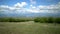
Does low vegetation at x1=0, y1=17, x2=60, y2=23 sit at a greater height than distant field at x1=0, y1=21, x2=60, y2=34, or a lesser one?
greater

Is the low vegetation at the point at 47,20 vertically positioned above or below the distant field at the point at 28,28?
above

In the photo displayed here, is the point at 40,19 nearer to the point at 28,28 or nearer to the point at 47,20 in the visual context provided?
the point at 47,20

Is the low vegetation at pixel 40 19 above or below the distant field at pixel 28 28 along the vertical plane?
above

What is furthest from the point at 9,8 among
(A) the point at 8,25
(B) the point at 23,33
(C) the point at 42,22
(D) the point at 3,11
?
(C) the point at 42,22

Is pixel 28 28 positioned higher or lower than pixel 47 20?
Answer: lower

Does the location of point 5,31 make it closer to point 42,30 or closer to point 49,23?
point 42,30

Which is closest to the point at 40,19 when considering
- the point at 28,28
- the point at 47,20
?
the point at 47,20

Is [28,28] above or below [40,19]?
below

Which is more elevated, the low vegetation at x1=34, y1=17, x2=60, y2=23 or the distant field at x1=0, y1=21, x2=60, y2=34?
the low vegetation at x1=34, y1=17, x2=60, y2=23
